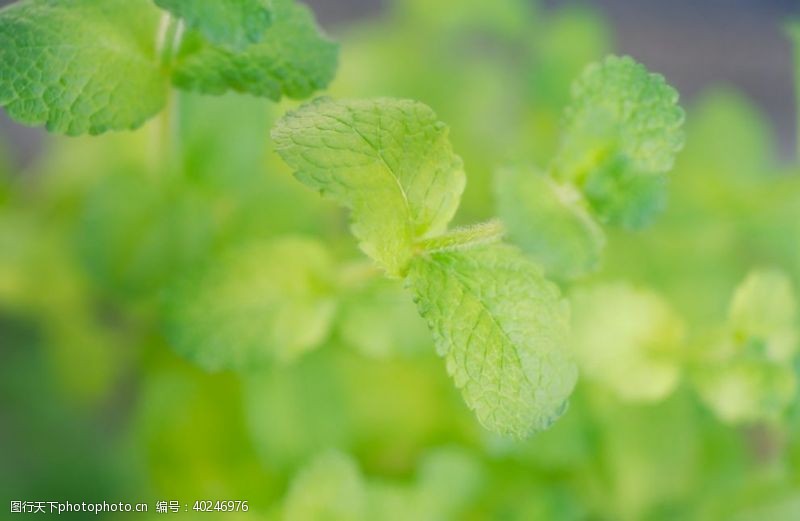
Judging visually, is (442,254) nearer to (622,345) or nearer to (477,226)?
(477,226)


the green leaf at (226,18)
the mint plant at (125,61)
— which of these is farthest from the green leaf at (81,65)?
the green leaf at (226,18)

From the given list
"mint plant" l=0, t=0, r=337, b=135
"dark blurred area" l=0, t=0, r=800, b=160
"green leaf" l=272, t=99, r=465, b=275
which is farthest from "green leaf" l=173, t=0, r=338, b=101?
"dark blurred area" l=0, t=0, r=800, b=160

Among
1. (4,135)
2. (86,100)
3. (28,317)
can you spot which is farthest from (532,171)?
(4,135)

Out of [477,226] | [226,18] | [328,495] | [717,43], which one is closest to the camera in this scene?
[226,18]

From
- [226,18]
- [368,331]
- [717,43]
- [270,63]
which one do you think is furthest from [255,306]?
[717,43]

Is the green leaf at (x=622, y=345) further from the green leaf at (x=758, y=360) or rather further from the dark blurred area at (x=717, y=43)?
the dark blurred area at (x=717, y=43)
